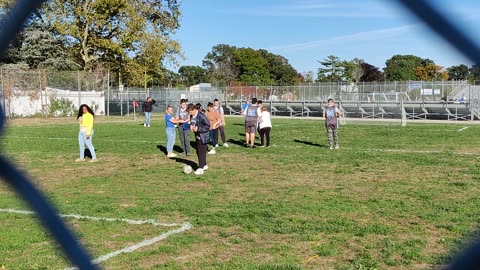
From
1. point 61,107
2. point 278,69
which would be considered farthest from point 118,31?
point 278,69

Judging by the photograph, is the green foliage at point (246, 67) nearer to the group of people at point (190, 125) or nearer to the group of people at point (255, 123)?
the group of people at point (255, 123)

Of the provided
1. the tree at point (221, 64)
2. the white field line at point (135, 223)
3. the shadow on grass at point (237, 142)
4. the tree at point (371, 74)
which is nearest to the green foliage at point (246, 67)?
the tree at point (221, 64)

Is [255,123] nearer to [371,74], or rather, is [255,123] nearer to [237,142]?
[237,142]

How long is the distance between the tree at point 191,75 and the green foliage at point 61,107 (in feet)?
234

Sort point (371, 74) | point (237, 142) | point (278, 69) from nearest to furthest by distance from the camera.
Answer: point (237, 142)
point (371, 74)
point (278, 69)

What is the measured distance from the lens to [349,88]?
160ft

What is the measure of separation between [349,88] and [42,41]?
26.3 m

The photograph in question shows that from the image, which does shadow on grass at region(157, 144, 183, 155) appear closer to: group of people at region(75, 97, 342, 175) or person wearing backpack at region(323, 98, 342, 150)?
group of people at region(75, 97, 342, 175)

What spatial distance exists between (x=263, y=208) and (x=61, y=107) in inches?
1454

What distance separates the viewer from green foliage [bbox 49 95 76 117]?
4216cm

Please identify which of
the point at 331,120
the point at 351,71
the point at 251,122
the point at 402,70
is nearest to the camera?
the point at 331,120

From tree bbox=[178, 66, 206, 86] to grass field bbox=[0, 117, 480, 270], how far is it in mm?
100443

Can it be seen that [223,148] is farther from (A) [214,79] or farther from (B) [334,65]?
(A) [214,79]

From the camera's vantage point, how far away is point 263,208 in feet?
28.3
